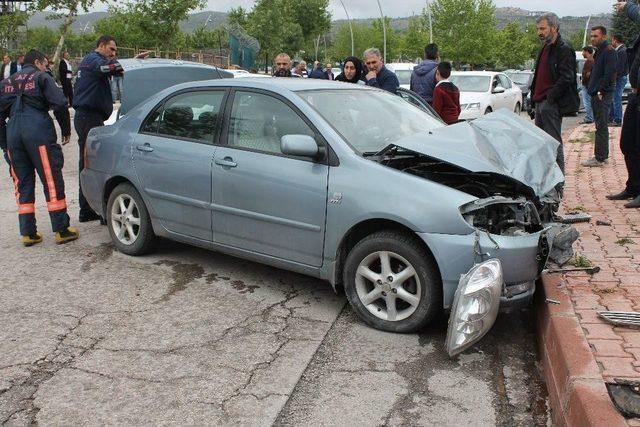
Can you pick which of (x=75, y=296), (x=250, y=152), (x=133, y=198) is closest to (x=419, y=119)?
(x=250, y=152)

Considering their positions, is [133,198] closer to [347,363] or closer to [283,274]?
[283,274]

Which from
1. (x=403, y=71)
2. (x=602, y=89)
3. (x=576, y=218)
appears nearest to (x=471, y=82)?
(x=403, y=71)

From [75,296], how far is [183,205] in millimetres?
1062

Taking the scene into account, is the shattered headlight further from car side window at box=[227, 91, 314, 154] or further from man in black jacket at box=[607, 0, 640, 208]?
man in black jacket at box=[607, 0, 640, 208]

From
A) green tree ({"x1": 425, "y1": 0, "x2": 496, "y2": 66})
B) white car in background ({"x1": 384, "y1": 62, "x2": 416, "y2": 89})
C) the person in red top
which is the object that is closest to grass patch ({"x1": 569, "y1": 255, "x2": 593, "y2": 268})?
the person in red top

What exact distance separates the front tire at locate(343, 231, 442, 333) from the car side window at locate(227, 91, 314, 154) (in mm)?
978

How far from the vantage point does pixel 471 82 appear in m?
16.9

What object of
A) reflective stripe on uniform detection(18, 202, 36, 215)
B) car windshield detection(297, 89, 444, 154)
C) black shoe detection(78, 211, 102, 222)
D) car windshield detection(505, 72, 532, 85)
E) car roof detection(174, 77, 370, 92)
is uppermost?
car roof detection(174, 77, 370, 92)

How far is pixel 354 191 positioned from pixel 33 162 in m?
3.59

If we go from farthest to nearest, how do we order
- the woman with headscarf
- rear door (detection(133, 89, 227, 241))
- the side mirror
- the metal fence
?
the metal fence
the woman with headscarf
rear door (detection(133, 89, 227, 241))
the side mirror

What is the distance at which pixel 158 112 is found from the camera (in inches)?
222

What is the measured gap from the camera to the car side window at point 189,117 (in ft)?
17.0

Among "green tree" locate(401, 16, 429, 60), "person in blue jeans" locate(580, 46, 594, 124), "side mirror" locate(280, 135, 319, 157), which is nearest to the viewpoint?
"side mirror" locate(280, 135, 319, 157)

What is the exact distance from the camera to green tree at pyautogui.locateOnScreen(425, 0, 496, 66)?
4931 centimetres
